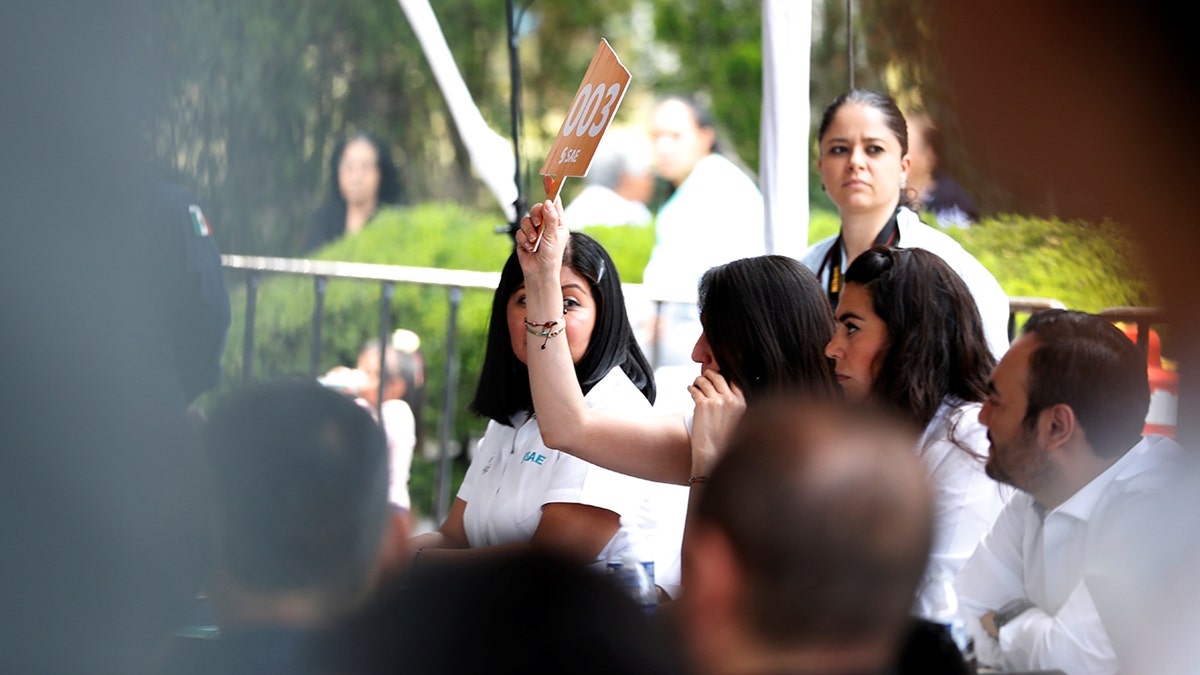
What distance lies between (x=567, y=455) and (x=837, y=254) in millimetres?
1079

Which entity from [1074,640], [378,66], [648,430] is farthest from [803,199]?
[378,66]

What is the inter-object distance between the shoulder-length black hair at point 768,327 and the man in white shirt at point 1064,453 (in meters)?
0.35

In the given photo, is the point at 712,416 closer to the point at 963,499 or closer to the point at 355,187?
the point at 963,499

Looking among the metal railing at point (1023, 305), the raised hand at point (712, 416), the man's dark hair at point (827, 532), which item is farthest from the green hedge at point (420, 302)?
the metal railing at point (1023, 305)

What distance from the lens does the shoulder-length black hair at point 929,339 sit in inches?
87.4

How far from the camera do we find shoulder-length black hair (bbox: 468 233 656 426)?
2.51 metres

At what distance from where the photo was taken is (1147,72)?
1.33 metres

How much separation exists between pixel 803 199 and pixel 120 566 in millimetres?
2209

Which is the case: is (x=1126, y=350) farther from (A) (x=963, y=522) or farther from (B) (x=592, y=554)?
(B) (x=592, y=554)

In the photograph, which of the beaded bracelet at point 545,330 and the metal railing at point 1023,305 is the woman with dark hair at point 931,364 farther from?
the metal railing at point 1023,305

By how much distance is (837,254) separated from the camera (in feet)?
10.3

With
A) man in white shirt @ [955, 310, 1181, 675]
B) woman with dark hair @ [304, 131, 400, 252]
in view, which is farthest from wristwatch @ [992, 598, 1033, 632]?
woman with dark hair @ [304, 131, 400, 252]

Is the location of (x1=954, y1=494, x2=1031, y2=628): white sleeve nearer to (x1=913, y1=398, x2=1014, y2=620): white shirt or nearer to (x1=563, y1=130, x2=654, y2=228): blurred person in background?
(x1=913, y1=398, x2=1014, y2=620): white shirt

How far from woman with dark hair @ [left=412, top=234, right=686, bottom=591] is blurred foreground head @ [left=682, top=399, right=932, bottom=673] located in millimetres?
1181
